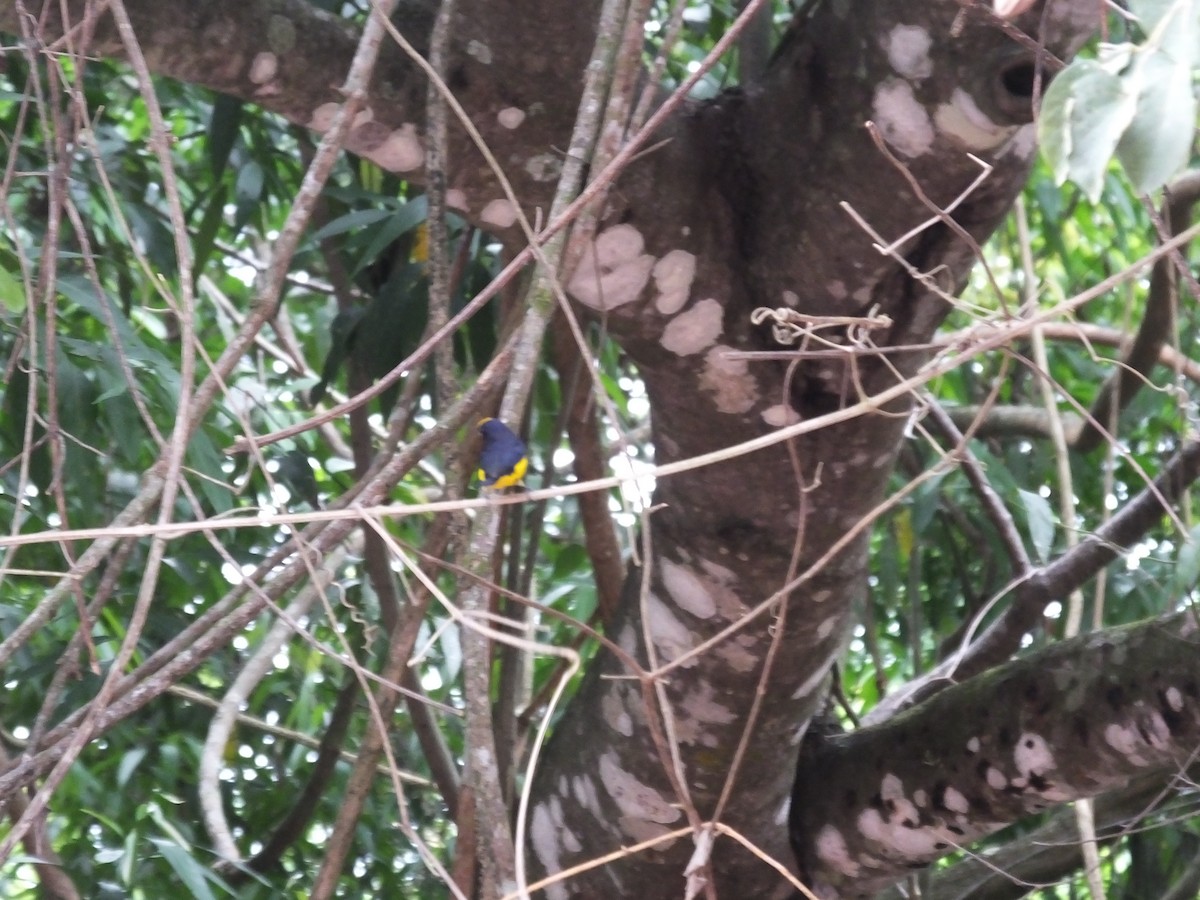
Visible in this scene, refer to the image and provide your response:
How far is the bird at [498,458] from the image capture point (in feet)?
3.20

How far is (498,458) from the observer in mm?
1080

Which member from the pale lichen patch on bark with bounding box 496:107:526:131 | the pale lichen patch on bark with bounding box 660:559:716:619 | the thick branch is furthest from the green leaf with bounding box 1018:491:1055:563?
the pale lichen patch on bark with bounding box 496:107:526:131

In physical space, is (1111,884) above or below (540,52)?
below

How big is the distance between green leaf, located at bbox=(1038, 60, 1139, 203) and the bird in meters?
0.52

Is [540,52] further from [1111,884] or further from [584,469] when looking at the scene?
[1111,884]

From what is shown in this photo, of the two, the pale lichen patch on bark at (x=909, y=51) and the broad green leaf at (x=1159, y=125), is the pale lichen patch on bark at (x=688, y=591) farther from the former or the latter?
the broad green leaf at (x=1159, y=125)

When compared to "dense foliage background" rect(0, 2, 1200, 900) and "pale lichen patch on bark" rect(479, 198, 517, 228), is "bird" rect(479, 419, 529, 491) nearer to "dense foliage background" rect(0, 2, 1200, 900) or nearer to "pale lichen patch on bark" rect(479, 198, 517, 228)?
"dense foliage background" rect(0, 2, 1200, 900)

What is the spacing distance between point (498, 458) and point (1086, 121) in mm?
735

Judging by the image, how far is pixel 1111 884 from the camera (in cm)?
186

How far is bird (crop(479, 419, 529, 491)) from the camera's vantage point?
38.4 inches

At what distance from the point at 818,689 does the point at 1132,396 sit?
0.74 metres

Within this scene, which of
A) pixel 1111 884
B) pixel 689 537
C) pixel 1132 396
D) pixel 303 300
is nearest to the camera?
pixel 689 537

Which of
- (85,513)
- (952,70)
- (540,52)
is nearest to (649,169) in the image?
(540,52)

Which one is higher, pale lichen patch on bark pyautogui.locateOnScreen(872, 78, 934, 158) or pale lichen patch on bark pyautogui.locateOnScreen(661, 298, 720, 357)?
pale lichen patch on bark pyautogui.locateOnScreen(872, 78, 934, 158)
